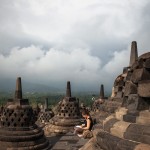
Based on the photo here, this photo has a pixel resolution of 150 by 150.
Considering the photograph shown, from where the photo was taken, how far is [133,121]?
12.7 feet

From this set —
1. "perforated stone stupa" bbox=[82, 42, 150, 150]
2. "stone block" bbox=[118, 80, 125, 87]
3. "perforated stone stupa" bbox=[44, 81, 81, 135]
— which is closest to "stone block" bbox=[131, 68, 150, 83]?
"perforated stone stupa" bbox=[82, 42, 150, 150]

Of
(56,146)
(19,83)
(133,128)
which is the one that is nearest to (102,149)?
(133,128)

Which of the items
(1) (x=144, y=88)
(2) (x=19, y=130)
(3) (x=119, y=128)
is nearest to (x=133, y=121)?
(3) (x=119, y=128)

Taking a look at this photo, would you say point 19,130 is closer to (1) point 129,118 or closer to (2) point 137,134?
(1) point 129,118

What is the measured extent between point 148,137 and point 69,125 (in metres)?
10.8

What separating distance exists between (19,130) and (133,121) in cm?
700

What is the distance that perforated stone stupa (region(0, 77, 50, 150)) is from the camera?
979 cm

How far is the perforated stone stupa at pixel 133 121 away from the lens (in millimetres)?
3498

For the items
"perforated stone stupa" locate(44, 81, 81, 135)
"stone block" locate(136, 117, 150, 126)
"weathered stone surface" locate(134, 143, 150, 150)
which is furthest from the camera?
"perforated stone stupa" locate(44, 81, 81, 135)

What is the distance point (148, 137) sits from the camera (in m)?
3.37

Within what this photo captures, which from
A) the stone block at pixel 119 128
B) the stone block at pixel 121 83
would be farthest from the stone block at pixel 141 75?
the stone block at pixel 121 83

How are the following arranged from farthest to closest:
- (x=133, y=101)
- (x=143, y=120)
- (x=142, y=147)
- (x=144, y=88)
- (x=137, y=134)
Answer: (x=133, y=101), (x=144, y=88), (x=143, y=120), (x=137, y=134), (x=142, y=147)

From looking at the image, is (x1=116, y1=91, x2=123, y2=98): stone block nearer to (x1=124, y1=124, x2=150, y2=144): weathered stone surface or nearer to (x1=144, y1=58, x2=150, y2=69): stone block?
(x1=144, y1=58, x2=150, y2=69): stone block

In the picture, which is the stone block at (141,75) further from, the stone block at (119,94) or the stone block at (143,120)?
the stone block at (119,94)
